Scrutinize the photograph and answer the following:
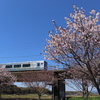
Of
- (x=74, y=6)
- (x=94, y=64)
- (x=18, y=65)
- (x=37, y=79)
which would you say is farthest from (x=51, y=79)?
(x=74, y=6)

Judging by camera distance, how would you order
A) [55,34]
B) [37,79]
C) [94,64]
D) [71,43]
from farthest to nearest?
[37,79]
[94,64]
[55,34]
[71,43]

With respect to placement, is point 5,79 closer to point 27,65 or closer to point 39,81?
point 39,81

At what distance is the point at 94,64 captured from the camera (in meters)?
6.23

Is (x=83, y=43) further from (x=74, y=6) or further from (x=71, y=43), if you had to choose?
(x=74, y=6)

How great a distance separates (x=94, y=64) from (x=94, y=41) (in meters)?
1.46

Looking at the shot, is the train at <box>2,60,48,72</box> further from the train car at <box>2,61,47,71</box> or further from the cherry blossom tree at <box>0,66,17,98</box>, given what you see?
the cherry blossom tree at <box>0,66,17,98</box>

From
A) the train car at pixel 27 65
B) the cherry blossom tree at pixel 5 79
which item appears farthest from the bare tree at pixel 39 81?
the train car at pixel 27 65

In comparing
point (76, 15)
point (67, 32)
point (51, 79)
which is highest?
point (76, 15)

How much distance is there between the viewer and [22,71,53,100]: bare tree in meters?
22.2

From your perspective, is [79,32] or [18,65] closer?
[79,32]

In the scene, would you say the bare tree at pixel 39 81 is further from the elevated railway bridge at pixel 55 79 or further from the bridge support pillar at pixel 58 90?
the bridge support pillar at pixel 58 90

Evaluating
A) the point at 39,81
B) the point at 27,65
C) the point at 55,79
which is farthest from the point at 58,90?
the point at 27,65

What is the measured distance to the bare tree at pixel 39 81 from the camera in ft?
72.7

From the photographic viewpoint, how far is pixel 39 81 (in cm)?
2359
